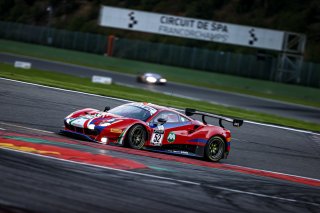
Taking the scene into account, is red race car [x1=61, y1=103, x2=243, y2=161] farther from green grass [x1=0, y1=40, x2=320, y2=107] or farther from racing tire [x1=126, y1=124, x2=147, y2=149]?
green grass [x1=0, y1=40, x2=320, y2=107]

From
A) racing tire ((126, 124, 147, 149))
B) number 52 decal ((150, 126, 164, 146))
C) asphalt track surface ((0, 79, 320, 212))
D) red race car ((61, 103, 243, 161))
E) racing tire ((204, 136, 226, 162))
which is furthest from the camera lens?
racing tire ((204, 136, 226, 162))

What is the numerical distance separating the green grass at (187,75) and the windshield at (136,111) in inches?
1009

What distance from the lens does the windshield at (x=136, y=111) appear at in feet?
47.5

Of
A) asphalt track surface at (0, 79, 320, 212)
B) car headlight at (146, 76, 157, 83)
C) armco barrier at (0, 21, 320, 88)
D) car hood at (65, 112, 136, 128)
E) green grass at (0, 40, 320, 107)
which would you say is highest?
armco barrier at (0, 21, 320, 88)

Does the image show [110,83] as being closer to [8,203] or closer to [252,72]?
[252,72]

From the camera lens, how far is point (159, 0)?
66812 millimetres

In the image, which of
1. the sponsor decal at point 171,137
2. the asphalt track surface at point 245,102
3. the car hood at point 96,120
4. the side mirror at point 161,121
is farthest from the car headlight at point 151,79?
the car hood at point 96,120

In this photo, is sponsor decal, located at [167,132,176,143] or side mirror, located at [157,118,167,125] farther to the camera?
sponsor decal, located at [167,132,176,143]

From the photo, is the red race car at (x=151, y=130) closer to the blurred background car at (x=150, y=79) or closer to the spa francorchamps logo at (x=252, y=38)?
the blurred background car at (x=150, y=79)

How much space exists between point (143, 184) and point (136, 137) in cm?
423

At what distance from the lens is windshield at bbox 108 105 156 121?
47.5 ft

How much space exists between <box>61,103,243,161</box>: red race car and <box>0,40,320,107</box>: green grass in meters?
24.5

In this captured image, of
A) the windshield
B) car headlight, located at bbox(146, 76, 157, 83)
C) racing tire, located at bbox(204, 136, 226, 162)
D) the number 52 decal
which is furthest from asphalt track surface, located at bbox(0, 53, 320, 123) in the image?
the number 52 decal

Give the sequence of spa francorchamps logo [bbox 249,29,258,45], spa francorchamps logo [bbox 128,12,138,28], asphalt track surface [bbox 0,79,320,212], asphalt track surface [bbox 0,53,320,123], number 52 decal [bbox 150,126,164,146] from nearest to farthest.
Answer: asphalt track surface [bbox 0,79,320,212], number 52 decal [bbox 150,126,164,146], asphalt track surface [bbox 0,53,320,123], spa francorchamps logo [bbox 249,29,258,45], spa francorchamps logo [bbox 128,12,138,28]
